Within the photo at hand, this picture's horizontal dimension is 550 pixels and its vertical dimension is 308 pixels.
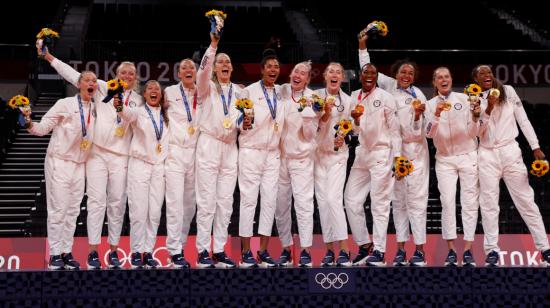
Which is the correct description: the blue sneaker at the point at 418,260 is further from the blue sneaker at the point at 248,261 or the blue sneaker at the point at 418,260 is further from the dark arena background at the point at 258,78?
the blue sneaker at the point at 248,261

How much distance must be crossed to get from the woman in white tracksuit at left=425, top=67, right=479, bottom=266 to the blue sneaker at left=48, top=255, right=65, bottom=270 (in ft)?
12.6

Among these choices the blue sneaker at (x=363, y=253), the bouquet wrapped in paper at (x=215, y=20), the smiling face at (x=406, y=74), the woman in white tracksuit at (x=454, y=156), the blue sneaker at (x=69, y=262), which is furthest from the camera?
the smiling face at (x=406, y=74)

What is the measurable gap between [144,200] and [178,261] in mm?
715

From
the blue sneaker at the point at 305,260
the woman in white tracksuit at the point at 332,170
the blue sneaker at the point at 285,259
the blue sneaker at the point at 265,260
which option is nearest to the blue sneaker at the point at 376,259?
the woman in white tracksuit at the point at 332,170

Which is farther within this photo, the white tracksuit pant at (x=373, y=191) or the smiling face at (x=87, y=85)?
the white tracksuit pant at (x=373, y=191)

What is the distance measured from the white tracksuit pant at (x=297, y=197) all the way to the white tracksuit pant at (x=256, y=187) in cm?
21

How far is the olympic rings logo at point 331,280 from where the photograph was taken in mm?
7945

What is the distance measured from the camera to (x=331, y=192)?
28.1ft

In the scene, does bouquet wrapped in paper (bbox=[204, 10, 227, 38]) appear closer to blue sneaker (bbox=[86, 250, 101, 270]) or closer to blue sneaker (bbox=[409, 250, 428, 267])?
blue sneaker (bbox=[86, 250, 101, 270])

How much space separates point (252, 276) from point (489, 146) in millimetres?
2827

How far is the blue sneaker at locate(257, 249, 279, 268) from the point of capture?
8.35 meters

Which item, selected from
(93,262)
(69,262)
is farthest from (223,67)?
(69,262)

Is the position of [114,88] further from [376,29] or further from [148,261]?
[376,29]

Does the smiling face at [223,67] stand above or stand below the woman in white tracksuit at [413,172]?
above
